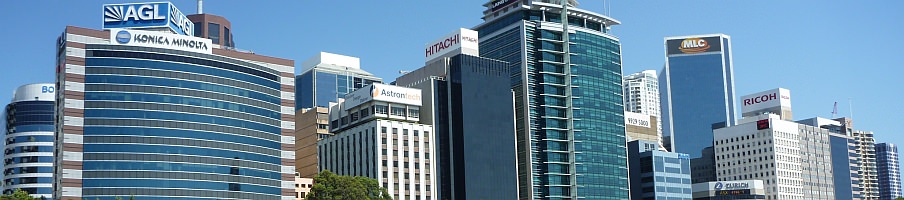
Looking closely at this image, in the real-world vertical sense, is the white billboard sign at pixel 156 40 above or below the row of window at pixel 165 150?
above

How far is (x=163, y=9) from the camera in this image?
198m

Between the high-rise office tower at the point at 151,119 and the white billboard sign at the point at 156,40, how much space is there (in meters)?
0.17

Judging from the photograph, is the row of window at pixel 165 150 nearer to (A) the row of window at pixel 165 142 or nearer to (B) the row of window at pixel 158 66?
(A) the row of window at pixel 165 142

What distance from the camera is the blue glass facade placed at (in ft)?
592

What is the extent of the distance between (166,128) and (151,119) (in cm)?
283

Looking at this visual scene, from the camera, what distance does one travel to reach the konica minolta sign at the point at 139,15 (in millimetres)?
193875

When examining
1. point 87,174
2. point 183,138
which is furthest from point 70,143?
point 183,138

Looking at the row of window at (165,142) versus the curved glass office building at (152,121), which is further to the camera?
the row of window at (165,142)

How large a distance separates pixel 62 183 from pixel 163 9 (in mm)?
38101

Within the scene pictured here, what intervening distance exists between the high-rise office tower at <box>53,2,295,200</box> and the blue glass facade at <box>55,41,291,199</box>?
Answer: 164 mm

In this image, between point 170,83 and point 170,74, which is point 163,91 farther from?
point 170,74

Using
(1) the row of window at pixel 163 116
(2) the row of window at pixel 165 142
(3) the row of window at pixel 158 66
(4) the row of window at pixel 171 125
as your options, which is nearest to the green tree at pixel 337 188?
(2) the row of window at pixel 165 142

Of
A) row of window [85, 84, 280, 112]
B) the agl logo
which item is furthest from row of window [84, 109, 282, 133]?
the agl logo

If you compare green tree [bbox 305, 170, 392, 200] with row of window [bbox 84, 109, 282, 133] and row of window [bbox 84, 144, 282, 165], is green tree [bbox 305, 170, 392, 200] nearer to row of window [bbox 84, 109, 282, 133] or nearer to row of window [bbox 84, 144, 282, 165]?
row of window [bbox 84, 144, 282, 165]
